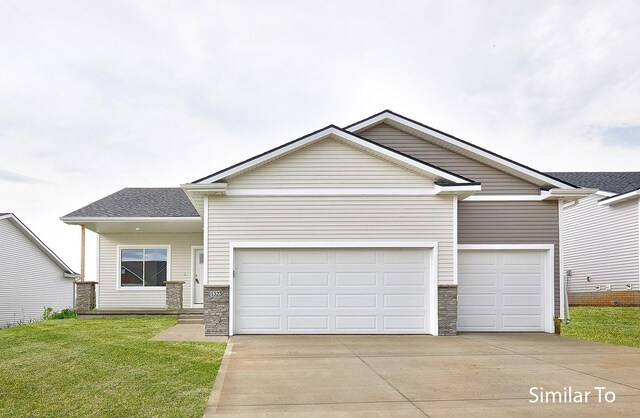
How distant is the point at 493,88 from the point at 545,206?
6.32 meters

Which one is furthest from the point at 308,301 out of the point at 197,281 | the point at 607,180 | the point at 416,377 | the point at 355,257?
the point at 607,180

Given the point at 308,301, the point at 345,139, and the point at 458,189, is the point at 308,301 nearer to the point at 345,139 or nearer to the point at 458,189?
the point at 345,139

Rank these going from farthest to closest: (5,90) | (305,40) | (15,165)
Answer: (15,165)
(5,90)
(305,40)

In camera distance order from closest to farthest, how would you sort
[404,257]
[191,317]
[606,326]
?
[404,257]
[606,326]
[191,317]

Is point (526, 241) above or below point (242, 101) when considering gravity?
below

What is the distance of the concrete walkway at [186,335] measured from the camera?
12539 millimetres

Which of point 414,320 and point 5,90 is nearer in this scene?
point 414,320

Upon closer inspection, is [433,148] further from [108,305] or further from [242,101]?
[108,305]

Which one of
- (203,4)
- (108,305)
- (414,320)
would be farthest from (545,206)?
(108,305)

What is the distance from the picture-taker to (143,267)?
20438 millimetres

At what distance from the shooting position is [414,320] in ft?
44.1

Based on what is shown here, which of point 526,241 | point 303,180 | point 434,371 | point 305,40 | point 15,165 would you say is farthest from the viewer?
point 15,165

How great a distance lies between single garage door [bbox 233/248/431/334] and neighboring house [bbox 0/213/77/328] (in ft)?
50.7

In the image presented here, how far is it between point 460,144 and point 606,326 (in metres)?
7.13
